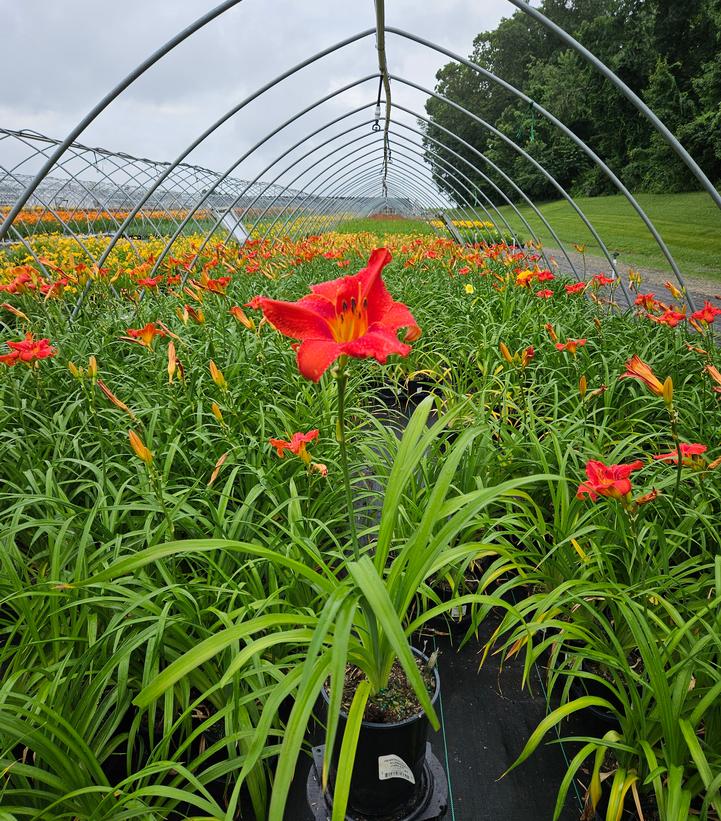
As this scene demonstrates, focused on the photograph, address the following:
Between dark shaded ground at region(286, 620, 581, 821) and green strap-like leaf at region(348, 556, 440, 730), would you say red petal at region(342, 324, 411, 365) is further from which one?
dark shaded ground at region(286, 620, 581, 821)

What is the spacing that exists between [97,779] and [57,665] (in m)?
0.26

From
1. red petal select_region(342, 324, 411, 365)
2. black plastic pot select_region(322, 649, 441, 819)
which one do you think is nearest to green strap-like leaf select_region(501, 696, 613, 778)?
black plastic pot select_region(322, 649, 441, 819)

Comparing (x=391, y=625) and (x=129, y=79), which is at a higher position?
(x=129, y=79)

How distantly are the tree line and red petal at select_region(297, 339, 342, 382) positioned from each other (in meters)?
11.4

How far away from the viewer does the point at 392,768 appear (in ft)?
3.51

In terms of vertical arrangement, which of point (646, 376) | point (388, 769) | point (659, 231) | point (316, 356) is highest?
point (659, 231)

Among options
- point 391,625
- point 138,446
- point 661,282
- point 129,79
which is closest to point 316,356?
point 391,625

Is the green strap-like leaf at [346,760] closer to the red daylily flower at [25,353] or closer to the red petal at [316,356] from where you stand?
the red petal at [316,356]

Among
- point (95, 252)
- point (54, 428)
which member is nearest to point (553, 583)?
point (54, 428)

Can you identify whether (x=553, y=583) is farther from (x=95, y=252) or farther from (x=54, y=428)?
(x=95, y=252)

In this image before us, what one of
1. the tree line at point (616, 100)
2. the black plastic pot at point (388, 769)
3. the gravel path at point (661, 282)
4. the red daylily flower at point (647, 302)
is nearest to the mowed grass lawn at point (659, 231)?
the gravel path at point (661, 282)

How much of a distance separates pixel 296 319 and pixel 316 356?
101 millimetres

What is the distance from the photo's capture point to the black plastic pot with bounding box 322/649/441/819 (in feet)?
3.52

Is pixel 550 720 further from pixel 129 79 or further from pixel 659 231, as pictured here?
pixel 659 231
